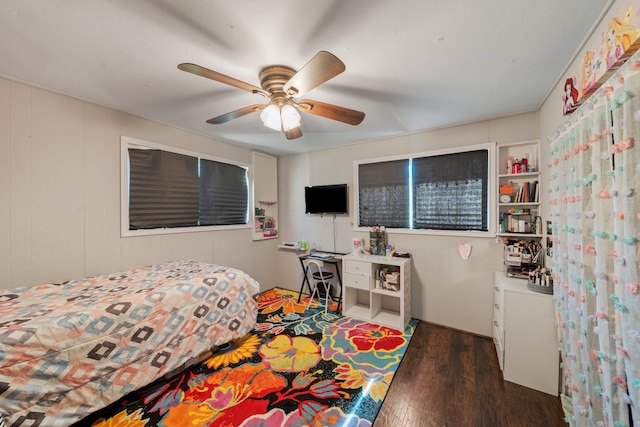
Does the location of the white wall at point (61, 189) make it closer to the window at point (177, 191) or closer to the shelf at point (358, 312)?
the window at point (177, 191)

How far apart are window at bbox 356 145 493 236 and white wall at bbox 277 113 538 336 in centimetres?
14

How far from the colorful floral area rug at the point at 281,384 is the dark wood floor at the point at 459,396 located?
0.13m

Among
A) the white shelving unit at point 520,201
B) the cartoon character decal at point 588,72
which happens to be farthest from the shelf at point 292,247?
the cartoon character decal at point 588,72

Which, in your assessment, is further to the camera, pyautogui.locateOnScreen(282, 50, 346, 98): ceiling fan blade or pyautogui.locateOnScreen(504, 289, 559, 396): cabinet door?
pyautogui.locateOnScreen(504, 289, 559, 396): cabinet door

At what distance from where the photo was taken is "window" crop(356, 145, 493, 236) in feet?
8.98

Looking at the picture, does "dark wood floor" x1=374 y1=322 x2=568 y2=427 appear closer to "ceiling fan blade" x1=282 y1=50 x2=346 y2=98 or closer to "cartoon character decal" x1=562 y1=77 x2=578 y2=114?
"cartoon character decal" x1=562 y1=77 x2=578 y2=114

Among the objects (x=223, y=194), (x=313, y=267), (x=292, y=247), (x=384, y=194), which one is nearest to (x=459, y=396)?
(x=384, y=194)

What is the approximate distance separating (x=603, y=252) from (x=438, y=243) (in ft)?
6.41

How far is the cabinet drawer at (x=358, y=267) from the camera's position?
10.0ft

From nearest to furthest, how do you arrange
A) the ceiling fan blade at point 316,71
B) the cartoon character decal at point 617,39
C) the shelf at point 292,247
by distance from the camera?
1. the cartoon character decal at point 617,39
2. the ceiling fan blade at point 316,71
3. the shelf at point 292,247

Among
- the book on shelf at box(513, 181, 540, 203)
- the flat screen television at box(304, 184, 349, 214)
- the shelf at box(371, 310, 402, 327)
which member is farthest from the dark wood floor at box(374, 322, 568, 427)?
the flat screen television at box(304, 184, 349, 214)

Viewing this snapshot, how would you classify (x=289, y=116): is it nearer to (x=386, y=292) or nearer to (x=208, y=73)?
(x=208, y=73)

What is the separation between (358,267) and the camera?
10.3 feet

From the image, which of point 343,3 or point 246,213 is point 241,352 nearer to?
point 246,213
